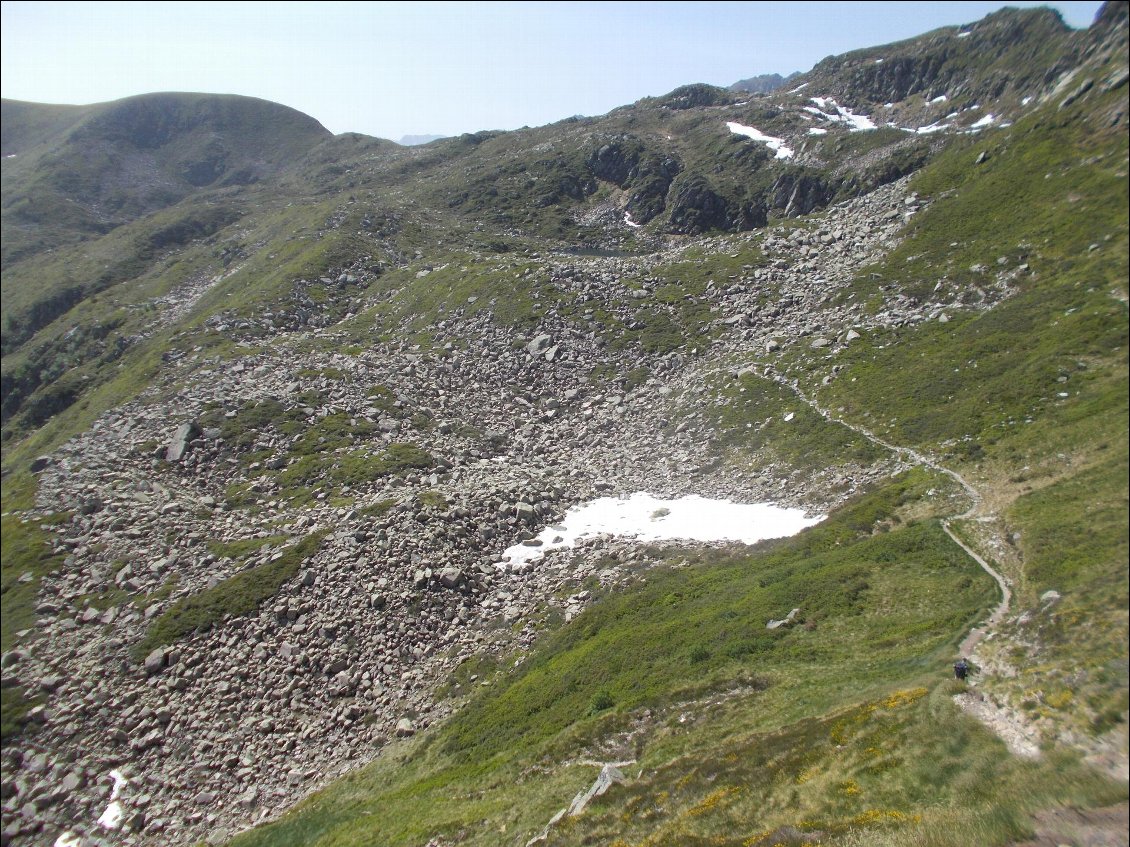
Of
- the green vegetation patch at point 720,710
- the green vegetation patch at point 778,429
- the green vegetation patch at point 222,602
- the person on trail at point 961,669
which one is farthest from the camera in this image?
the green vegetation patch at point 778,429

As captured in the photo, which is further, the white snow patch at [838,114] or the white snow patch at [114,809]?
the white snow patch at [838,114]

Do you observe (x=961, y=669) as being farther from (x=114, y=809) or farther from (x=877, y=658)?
(x=114, y=809)

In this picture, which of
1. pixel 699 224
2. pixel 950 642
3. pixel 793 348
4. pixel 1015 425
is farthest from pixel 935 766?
pixel 699 224

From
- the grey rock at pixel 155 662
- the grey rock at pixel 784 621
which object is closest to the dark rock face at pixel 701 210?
the grey rock at pixel 784 621

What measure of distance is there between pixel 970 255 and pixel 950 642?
49.7 m

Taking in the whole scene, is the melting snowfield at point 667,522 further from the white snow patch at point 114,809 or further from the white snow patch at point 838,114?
the white snow patch at point 838,114

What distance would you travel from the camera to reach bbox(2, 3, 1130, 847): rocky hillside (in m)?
16.8

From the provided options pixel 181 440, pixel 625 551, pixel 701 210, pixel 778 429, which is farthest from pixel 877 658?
pixel 701 210

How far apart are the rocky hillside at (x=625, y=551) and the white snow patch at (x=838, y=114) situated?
171ft

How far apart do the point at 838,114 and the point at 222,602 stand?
571ft

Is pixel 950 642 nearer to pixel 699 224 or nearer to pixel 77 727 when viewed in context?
pixel 77 727

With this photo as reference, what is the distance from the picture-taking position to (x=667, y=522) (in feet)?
146

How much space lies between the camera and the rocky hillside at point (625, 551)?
55.1 feet

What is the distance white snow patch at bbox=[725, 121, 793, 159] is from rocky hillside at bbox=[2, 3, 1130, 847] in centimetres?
5135
